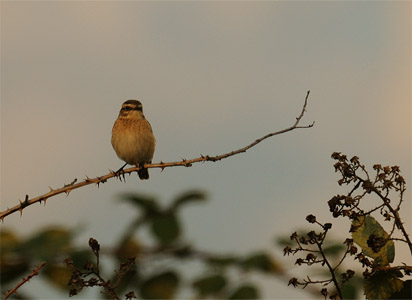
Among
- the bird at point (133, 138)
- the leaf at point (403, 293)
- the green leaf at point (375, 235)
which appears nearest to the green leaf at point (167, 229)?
the green leaf at point (375, 235)

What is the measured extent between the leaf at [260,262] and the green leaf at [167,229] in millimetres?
987

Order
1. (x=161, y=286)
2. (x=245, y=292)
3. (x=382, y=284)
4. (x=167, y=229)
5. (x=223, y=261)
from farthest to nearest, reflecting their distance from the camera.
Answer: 1. (x=167, y=229)
2. (x=161, y=286)
3. (x=223, y=261)
4. (x=245, y=292)
5. (x=382, y=284)

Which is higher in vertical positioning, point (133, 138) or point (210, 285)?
point (133, 138)

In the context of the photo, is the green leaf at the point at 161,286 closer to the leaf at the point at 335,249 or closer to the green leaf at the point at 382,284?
the leaf at the point at 335,249

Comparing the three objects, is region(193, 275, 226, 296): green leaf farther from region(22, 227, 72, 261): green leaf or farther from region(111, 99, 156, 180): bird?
region(111, 99, 156, 180): bird

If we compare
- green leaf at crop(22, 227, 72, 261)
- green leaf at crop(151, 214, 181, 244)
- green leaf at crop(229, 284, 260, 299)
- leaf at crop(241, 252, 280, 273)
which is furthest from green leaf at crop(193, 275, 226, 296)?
green leaf at crop(22, 227, 72, 261)

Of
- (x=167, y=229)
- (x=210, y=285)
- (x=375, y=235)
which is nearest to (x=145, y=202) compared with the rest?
(x=167, y=229)

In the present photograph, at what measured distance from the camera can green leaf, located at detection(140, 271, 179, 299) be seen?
5610 mm

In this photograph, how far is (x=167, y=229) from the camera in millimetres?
6156

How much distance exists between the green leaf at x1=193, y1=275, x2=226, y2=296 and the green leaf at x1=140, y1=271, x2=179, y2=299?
0.51 metres

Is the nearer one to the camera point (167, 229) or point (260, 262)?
point (260, 262)

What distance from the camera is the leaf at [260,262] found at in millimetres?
5379

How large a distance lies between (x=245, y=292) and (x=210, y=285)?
0.95 feet

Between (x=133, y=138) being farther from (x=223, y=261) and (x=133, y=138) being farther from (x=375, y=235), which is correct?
(x=375, y=235)
